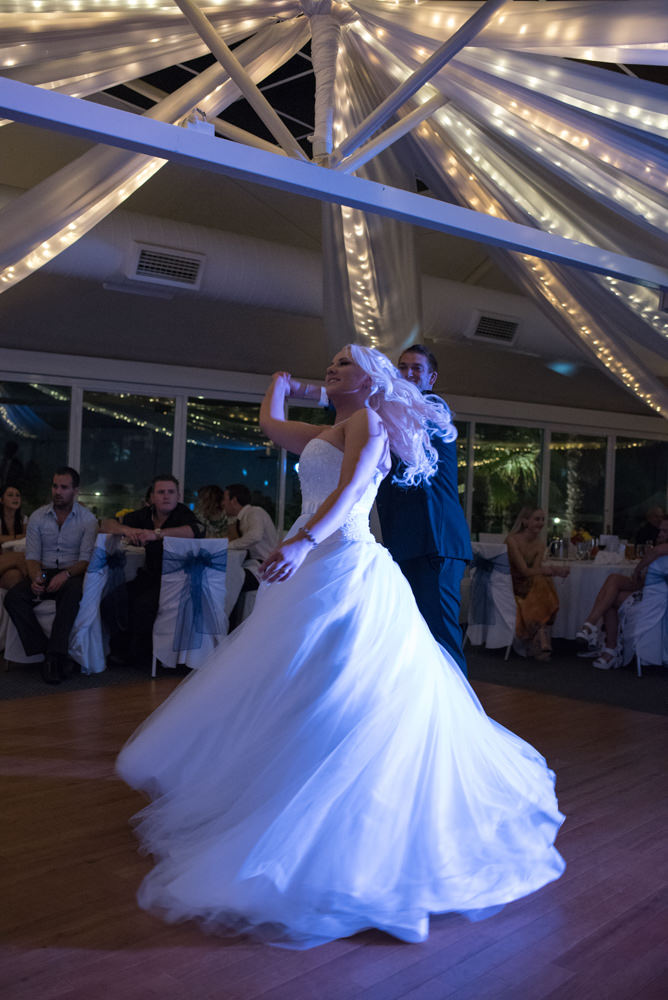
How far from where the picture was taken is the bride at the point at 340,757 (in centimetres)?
229

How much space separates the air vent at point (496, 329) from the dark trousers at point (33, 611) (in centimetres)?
396

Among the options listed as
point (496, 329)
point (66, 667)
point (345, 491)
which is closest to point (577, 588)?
point (496, 329)

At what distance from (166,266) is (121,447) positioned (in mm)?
3072

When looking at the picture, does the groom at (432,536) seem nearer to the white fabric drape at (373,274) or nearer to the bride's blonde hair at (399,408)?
the bride's blonde hair at (399,408)

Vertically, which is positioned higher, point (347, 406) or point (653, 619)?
point (347, 406)

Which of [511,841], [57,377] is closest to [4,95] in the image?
[511,841]

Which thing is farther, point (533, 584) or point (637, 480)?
point (637, 480)

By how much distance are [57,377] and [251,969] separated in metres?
7.24

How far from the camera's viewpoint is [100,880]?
2.66 meters

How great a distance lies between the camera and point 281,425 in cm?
305

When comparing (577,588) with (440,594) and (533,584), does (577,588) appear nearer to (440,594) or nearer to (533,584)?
(533,584)

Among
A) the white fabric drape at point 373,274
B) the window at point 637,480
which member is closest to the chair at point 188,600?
the white fabric drape at point 373,274

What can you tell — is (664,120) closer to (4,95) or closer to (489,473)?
(4,95)

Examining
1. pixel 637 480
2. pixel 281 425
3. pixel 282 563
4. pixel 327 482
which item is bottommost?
pixel 282 563
